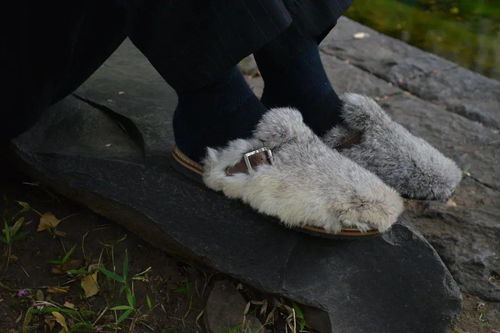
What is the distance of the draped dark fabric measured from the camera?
0.93 meters

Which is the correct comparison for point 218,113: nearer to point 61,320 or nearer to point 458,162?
point 61,320

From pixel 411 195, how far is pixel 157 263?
0.49 metres

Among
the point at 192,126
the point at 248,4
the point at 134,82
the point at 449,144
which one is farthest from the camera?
the point at 449,144

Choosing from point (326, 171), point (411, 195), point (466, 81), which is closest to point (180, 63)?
point (326, 171)

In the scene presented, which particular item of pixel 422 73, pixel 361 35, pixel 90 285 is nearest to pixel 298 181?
pixel 90 285

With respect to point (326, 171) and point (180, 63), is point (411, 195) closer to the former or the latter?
point (326, 171)

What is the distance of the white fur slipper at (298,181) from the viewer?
1.00 m

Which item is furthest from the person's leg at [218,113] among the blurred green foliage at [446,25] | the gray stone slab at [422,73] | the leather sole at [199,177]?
the blurred green foliage at [446,25]

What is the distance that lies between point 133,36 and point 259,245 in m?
0.40

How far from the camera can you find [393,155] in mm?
1195

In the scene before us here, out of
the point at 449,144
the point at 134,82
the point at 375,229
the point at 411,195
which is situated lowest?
the point at 449,144

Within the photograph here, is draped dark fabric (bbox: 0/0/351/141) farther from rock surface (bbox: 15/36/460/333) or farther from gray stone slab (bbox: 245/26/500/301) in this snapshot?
gray stone slab (bbox: 245/26/500/301)

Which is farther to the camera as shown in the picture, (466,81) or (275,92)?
(466,81)

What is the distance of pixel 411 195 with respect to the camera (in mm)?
1205
